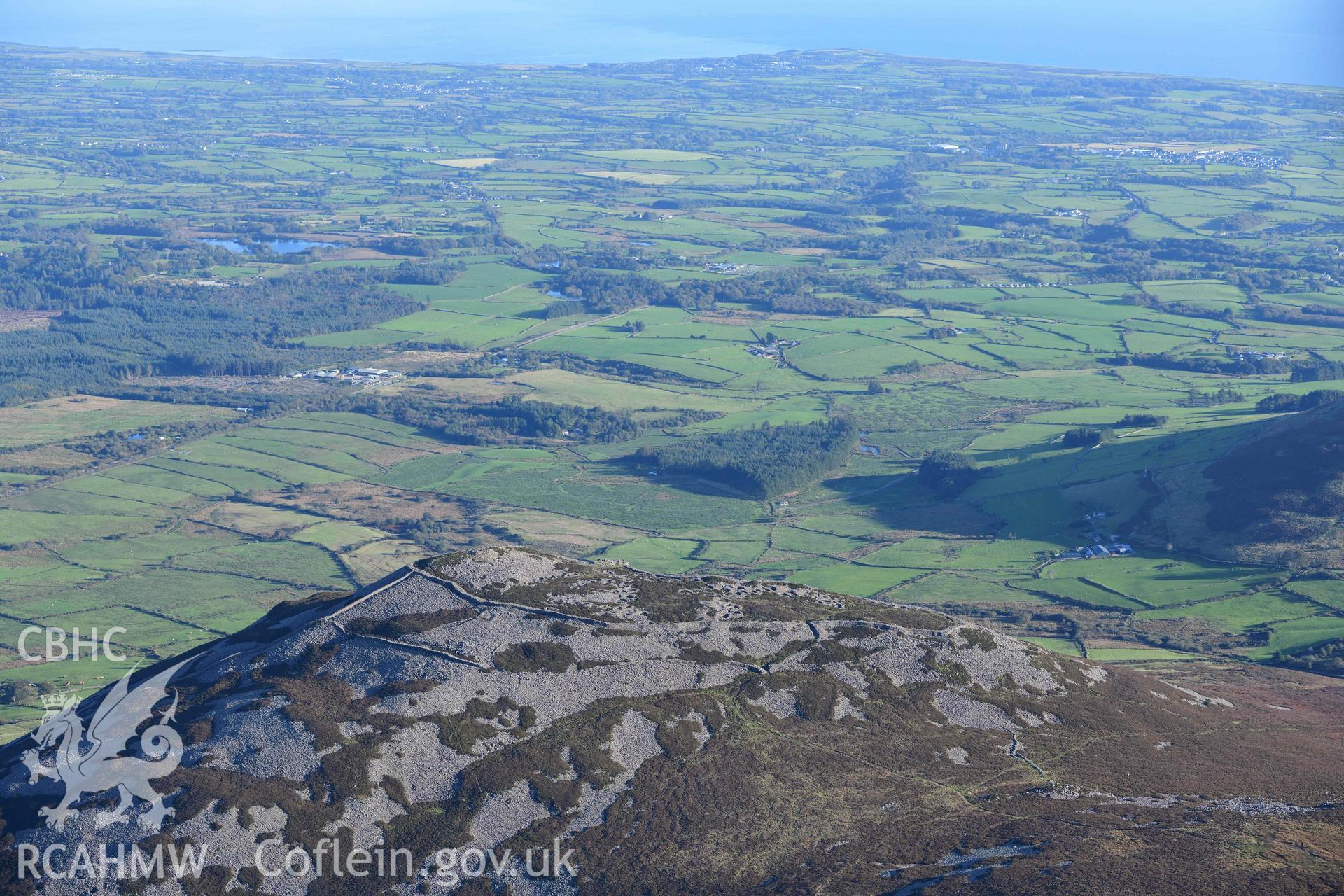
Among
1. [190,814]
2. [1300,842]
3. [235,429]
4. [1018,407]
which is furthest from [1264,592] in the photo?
[235,429]

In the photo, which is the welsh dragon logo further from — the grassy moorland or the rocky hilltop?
the grassy moorland

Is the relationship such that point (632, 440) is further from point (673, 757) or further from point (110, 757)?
point (110, 757)

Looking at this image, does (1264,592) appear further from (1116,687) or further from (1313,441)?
(1116,687)

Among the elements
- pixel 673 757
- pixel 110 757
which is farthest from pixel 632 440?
pixel 110 757

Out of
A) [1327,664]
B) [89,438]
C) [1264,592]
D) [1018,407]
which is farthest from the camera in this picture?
[1018,407]

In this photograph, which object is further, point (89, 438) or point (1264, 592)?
point (89, 438)

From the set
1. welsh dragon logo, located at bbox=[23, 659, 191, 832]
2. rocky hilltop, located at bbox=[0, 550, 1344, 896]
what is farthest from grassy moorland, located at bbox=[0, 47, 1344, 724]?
welsh dragon logo, located at bbox=[23, 659, 191, 832]
